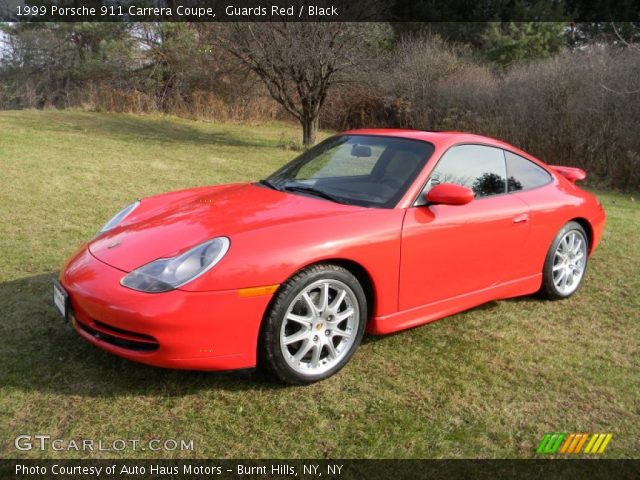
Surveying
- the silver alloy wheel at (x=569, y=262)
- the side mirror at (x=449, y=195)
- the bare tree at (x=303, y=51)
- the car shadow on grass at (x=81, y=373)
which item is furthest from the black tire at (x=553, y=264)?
the bare tree at (x=303, y=51)

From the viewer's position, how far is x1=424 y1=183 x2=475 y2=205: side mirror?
3303 mm

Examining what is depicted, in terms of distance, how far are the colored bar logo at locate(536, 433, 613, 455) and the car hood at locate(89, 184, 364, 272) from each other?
1.63m

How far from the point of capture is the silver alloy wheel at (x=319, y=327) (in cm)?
292

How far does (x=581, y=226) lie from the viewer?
4578mm

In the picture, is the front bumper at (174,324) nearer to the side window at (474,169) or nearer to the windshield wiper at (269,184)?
the windshield wiper at (269,184)

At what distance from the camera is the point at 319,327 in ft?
9.84

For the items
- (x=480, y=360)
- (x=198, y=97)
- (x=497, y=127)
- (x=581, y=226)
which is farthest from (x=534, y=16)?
(x=480, y=360)

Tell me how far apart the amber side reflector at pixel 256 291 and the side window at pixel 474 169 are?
1.35 metres

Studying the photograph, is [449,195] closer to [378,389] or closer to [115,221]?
[378,389]

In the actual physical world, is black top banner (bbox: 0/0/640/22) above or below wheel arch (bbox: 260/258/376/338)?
above

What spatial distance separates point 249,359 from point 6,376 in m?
1.37

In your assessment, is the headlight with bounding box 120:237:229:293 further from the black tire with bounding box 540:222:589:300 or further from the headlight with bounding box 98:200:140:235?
the black tire with bounding box 540:222:589:300

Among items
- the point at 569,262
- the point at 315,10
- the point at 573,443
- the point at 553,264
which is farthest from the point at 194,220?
the point at 315,10

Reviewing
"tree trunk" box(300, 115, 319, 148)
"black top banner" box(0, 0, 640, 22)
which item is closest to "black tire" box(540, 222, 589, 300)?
"black top banner" box(0, 0, 640, 22)
